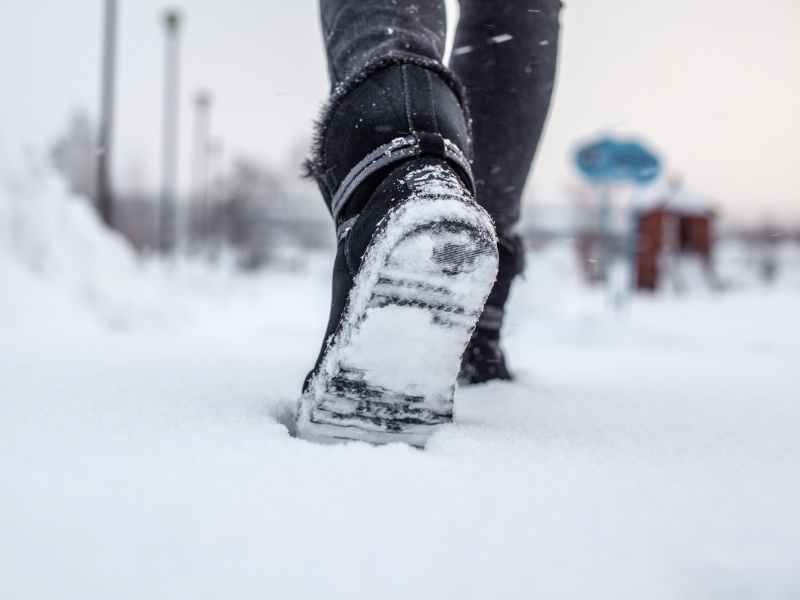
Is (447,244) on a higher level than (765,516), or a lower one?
higher

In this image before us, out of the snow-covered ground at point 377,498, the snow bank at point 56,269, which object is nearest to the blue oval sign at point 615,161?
the snow bank at point 56,269

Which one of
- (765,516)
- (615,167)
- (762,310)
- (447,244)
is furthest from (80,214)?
(762,310)

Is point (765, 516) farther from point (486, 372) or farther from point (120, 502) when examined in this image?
point (486, 372)

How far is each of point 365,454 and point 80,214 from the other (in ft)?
13.2

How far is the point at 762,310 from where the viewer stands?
20.8 feet

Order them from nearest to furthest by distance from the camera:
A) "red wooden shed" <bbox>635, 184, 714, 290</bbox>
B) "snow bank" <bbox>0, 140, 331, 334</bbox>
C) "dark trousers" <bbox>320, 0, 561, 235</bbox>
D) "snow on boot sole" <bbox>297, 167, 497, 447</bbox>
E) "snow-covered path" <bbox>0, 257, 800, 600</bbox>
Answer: "snow-covered path" <bbox>0, 257, 800, 600</bbox>
"snow on boot sole" <bbox>297, 167, 497, 447</bbox>
"dark trousers" <bbox>320, 0, 561, 235</bbox>
"snow bank" <bbox>0, 140, 331, 334</bbox>
"red wooden shed" <bbox>635, 184, 714, 290</bbox>

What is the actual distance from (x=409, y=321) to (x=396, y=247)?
0.07 metres

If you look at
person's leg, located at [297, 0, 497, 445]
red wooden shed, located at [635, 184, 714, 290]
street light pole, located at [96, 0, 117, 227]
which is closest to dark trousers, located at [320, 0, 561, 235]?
person's leg, located at [297, 0, 497, 445]

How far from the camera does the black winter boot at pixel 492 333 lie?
105 centimetres

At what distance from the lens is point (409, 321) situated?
58cm

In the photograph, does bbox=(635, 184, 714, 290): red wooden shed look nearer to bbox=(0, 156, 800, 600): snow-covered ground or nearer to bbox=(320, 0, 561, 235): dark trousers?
bbox=(320, 0, 561, 235): dark trousers

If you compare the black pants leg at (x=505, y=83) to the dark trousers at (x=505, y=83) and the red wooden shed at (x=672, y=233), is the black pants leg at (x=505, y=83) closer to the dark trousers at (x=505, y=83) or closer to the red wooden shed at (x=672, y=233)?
the dark trousers at (x=505, y=83)

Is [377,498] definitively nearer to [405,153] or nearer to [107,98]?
[405,153]

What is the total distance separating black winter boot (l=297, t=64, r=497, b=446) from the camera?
571 millimetres
